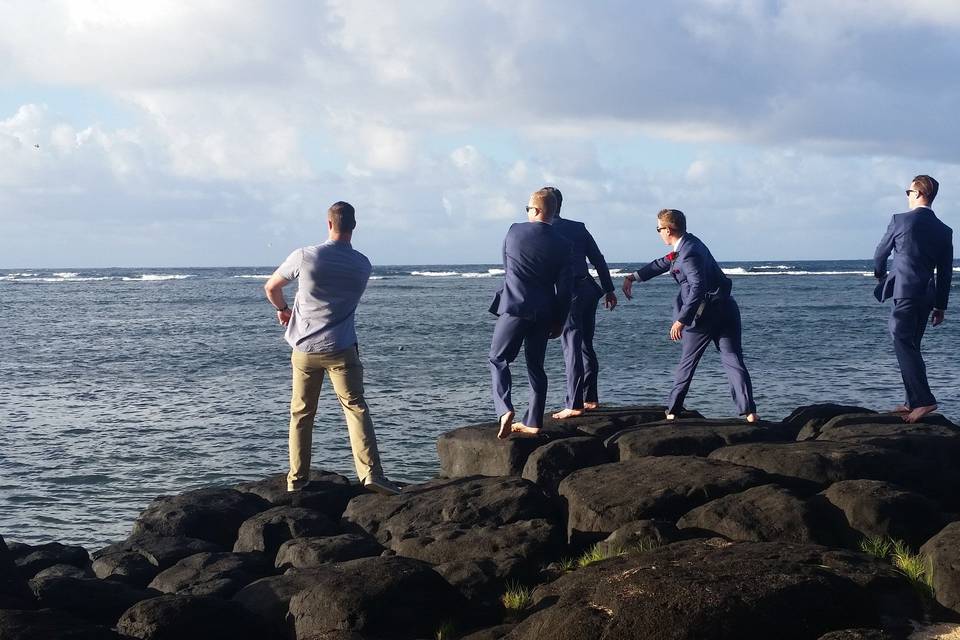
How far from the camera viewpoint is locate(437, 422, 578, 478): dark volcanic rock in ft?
29.6

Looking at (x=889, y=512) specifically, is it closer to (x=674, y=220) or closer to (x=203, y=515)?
(x=674, y=220)

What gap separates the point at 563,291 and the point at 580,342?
1.12 metres

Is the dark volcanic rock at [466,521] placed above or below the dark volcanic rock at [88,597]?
above

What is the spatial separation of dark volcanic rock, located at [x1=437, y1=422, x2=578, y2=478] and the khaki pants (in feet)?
3.20

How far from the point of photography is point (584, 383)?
10.3 metres

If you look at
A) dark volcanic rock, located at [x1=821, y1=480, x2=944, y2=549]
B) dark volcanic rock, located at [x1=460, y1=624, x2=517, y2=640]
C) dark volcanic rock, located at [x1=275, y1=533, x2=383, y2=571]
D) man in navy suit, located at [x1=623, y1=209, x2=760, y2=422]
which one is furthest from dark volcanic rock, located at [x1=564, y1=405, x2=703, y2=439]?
dark volcanic rock, located at [x1=460, y1=624, x2=517, y2=640]

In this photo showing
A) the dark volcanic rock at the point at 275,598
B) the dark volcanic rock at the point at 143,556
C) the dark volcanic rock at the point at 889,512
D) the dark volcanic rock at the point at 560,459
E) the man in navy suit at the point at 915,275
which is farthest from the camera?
the man in navy suit at the point at 915,275

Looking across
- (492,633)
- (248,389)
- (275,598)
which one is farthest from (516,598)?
(248,389)

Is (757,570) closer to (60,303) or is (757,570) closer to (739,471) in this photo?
A: (739,471)

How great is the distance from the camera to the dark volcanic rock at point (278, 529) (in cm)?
795

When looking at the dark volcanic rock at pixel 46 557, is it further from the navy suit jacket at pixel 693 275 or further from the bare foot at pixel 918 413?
the bare foot at pixel 918 413

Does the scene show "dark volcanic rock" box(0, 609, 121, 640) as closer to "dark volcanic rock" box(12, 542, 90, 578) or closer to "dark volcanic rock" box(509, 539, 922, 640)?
"dark volcanic rock" box(509, 539, 922, 640)

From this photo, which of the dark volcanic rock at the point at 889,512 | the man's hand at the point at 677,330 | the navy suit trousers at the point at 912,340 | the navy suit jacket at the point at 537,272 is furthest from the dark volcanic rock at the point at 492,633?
the navy suit trousers at the point at 912,340

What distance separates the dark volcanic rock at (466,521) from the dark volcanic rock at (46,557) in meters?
2.09
